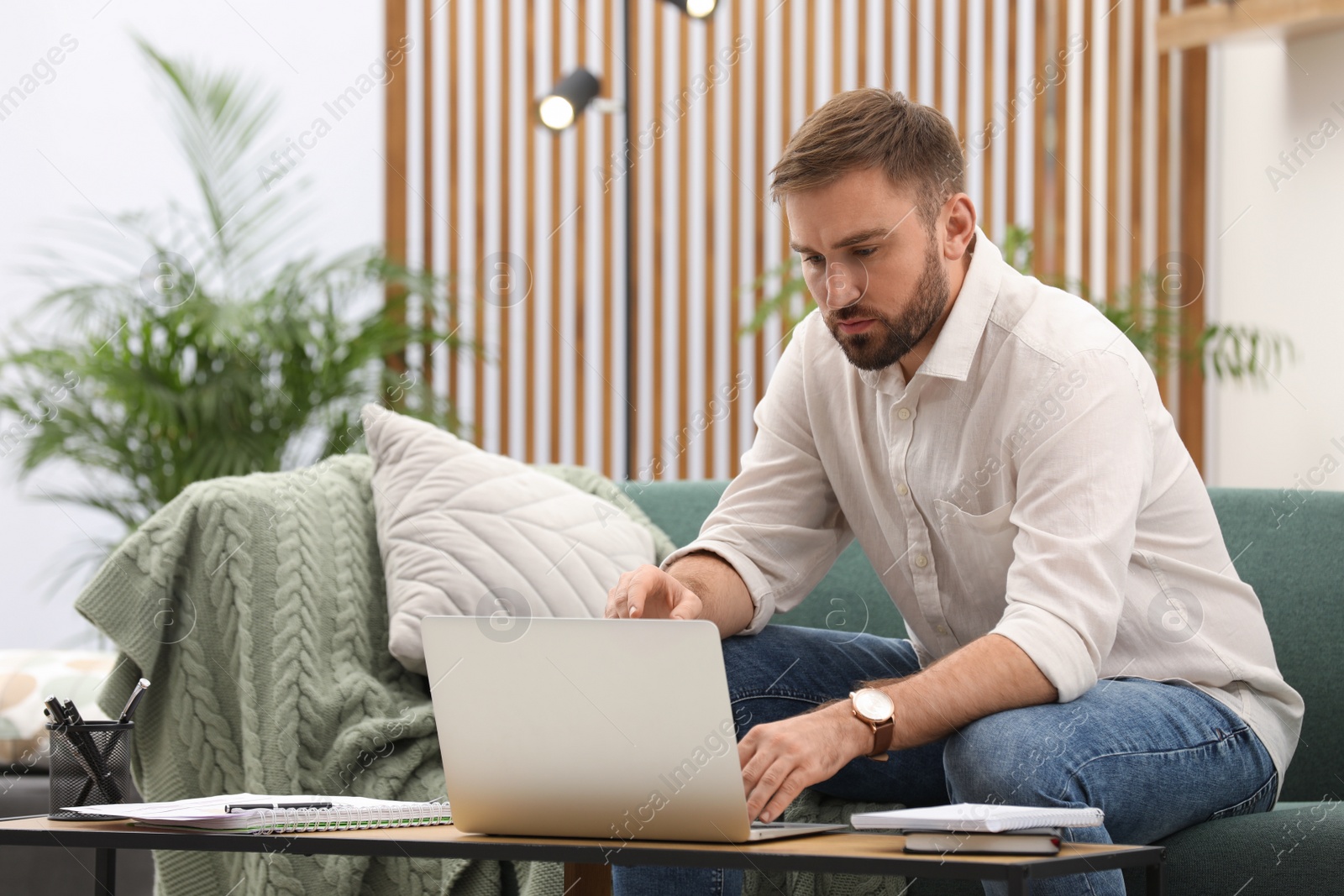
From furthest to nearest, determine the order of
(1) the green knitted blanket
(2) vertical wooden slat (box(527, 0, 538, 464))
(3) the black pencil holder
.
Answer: (2) vertical wooden slat (box(527, 0, 538, 464)), (1) the green knitted blanket, (3) the black pencil holder

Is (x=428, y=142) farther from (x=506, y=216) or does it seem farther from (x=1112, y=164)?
(x=1112, y=164)

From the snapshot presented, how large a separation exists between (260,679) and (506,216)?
7.64 feet

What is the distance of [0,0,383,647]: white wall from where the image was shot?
11.2 ft

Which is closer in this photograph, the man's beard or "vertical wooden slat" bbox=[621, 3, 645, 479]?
the man's beard

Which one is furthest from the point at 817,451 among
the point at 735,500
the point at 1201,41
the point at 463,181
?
the point at 1201,41

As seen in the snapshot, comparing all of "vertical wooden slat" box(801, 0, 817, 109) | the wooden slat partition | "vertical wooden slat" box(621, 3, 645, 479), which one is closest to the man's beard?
"vertical wooden slat" box(621, 3, 645, 479)

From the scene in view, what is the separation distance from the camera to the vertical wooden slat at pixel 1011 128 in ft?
13.3

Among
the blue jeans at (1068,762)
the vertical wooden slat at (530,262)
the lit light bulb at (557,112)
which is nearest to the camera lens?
the blue jeans at (1068,762)

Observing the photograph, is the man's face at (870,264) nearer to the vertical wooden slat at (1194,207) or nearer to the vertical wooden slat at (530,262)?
the vertical wooden slat at (530,262)

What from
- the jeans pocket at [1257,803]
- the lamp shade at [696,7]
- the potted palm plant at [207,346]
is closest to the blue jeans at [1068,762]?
the jeans pocket at [1257,803]

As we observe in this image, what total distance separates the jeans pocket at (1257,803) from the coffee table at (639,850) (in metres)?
0.41

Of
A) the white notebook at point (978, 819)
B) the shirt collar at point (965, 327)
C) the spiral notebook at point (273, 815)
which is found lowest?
the spiral notebook at point (273, 815)

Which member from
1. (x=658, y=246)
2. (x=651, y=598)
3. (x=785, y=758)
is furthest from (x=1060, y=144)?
(x=785, y=758)

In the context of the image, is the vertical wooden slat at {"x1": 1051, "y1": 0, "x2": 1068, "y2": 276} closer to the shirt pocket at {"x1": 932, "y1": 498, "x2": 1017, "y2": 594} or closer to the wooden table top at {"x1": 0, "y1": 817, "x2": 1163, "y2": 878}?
the shirt pocket at {"x1": 932, "y1": 498, "x2": 1017, "y2": 594}
